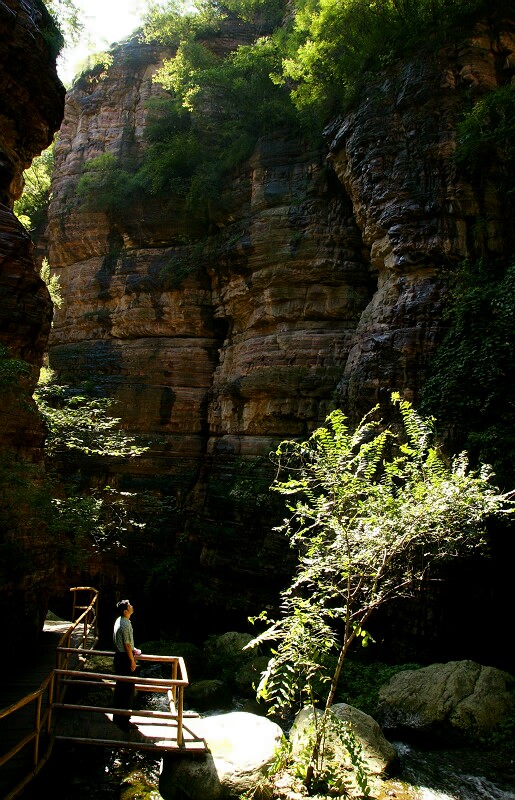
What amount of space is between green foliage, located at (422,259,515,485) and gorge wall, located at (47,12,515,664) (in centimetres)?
67

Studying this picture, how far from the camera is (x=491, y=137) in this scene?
13523 millimetres

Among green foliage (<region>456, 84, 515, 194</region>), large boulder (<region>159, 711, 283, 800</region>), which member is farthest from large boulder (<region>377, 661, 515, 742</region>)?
green foliage (<region>456, 84, 515, 194</region>)

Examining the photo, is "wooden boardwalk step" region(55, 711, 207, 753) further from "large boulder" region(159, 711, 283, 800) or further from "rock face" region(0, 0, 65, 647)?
"rock face" region(0, 0, 65, 647)

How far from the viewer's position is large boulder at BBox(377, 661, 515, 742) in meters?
8.62

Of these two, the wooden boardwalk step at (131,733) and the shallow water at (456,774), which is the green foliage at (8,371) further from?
the shallow water at (456,774)

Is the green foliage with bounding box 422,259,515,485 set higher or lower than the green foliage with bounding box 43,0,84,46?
lower

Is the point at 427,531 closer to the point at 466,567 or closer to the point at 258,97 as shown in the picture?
Result: the point at 466,567

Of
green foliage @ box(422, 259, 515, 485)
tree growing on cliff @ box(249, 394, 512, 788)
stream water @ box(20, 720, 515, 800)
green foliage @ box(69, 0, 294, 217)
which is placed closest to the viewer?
tree growing on cliff @ box(249, 394, 512, 788)

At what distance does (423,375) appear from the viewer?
13648 millimetres

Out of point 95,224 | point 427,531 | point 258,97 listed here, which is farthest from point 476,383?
point 95,224

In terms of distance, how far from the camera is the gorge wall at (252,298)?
14.7 metres

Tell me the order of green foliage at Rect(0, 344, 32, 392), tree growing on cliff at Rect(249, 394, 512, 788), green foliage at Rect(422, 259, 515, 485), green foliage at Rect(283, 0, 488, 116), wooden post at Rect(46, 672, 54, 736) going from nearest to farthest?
tree growing on cliff at Rect(249, 394, 512, 788)
wooden post at Rect(46, 672, 54, 736)
green foliage at Rect(0, 344, 32, 392)
green foliage at Rect(422, 259, 515, 485)
green foliage at Rect(283, 0, 488, 116)

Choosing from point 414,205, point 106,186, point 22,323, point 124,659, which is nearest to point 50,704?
point 124,659

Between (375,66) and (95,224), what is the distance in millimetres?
14507
